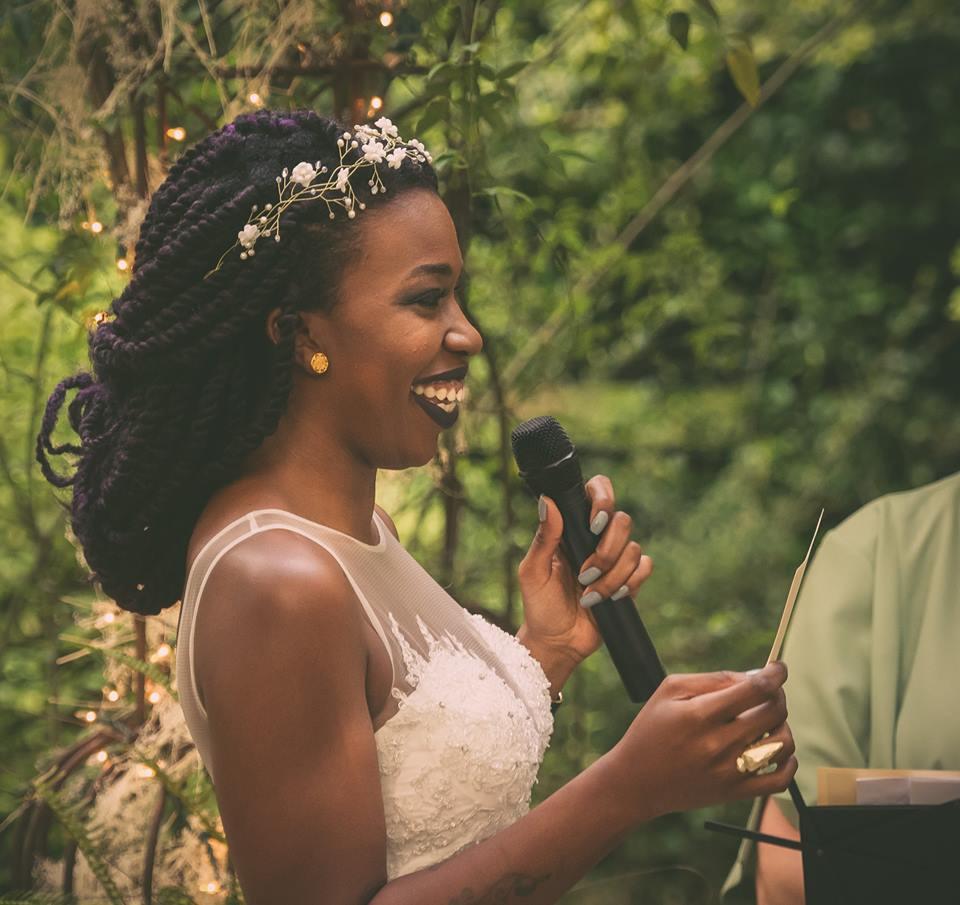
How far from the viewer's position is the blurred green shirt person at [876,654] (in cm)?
191

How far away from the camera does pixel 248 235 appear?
1320mm

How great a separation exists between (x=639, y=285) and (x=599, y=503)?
2591 mm

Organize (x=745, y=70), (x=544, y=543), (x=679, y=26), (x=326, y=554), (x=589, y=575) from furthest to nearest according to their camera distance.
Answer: (x=745, y=70) < (x=679, y=26) < (x=544, y=543) < (x=589, y=575) < (x=326, y=554)

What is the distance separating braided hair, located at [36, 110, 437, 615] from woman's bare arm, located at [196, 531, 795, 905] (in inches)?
7.8

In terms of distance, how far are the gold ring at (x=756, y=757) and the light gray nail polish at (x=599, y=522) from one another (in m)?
0.40

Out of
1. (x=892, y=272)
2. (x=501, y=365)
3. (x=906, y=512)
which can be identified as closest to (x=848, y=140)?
(x=892, y=272)

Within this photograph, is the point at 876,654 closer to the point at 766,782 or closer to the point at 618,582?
the point at 618,582

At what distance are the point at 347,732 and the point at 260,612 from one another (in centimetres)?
15

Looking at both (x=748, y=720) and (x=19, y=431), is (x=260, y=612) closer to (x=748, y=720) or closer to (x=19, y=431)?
(x=748, y=720)

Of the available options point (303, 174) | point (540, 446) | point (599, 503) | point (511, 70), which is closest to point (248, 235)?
point (303, 174)

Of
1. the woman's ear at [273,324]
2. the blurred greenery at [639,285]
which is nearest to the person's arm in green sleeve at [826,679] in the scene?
the blurred greenery at [639,285]

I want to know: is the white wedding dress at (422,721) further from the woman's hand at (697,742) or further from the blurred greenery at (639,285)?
the blurred greenery at (639,285)

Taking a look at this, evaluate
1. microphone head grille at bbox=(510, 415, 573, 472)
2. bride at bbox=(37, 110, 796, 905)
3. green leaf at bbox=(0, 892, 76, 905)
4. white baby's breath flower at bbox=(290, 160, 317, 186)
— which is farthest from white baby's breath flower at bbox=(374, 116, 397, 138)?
green leaf at bbox=(0, 892, 76, 905)

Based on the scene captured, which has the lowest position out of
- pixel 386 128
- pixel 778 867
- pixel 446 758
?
pixel 778 867
